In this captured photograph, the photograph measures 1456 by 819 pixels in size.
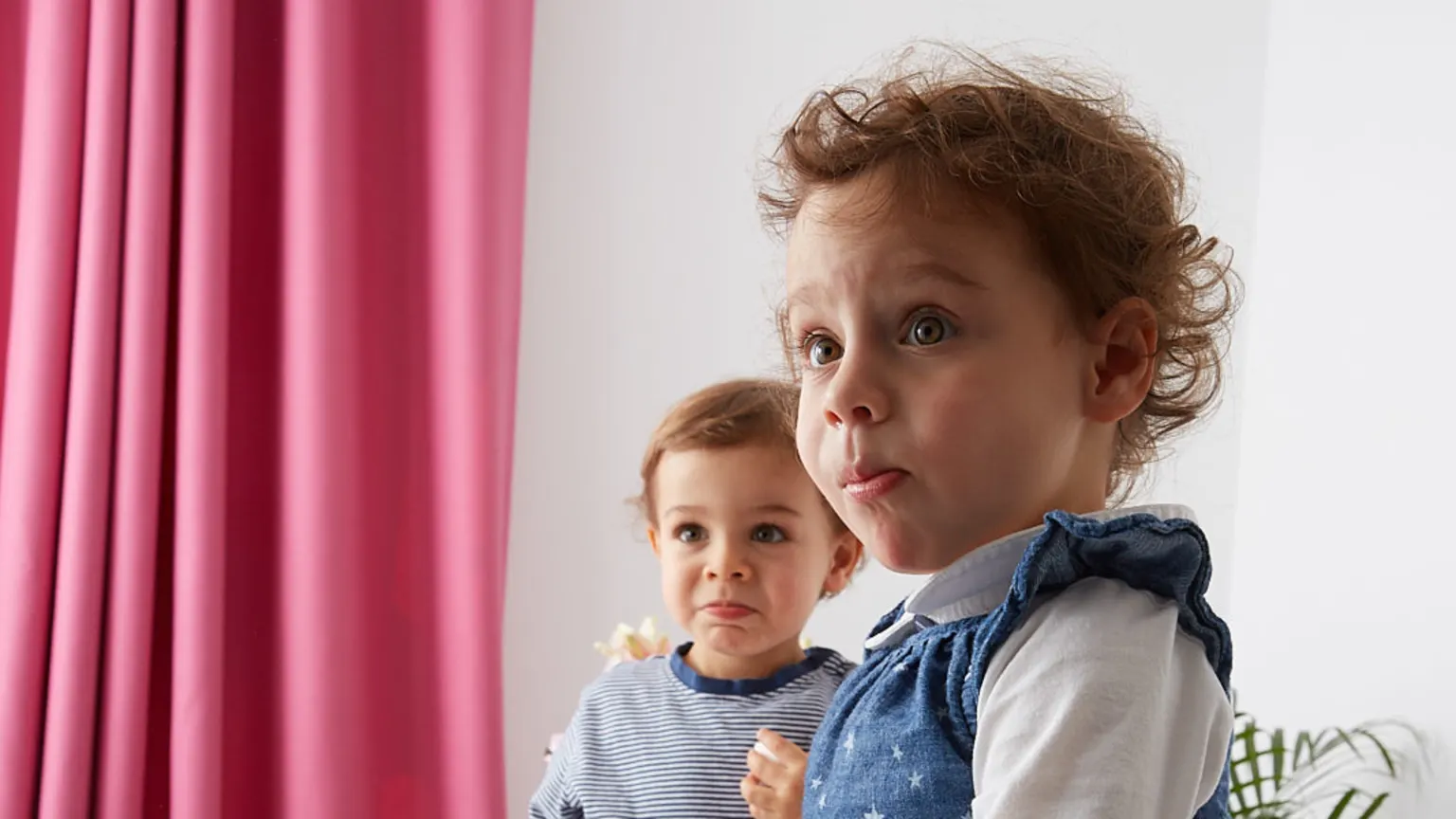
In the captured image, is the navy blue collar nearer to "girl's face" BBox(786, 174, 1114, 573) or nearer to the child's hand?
the child's hand

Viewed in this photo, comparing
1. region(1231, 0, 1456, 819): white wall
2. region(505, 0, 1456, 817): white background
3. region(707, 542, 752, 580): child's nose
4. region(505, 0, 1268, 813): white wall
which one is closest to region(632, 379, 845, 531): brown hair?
region(707, 542, 752, 580): child's nose

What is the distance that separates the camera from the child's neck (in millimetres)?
1448

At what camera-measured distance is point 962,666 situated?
2.76 ft

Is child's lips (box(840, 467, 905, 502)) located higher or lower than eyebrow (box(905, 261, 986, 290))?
lower

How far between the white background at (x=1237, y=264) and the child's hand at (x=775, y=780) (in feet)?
3.19

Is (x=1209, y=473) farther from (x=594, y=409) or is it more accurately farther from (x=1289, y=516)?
(x=594, y=409)

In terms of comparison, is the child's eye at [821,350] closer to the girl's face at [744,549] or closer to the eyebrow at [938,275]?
the eyebrow at [938,275]

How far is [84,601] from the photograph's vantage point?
5.47 ft

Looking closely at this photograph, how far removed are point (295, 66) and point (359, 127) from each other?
11 centimetres

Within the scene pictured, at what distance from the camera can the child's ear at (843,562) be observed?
148 cm

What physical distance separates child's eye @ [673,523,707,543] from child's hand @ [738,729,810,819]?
1.07ft

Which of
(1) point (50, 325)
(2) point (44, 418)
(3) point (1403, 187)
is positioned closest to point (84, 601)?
(2) point (44, 418)

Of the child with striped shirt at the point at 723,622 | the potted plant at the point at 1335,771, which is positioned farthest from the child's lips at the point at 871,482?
the potted plant at the point at 1335,771

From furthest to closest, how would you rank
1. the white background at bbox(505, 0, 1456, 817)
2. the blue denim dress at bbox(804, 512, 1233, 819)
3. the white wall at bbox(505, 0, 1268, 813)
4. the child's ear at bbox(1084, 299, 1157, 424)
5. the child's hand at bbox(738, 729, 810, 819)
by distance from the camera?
the white wall at bbox(505, 0, 1268, 813) → the white background at bbox(505, 0, 1456, 817) → the child's hand at bbox(738, 729, 810, 819) → the child's ear at bbox(1084, 299, 1157, 424) → the blue denim dress at bbox(804, 512, 1233, 819)
